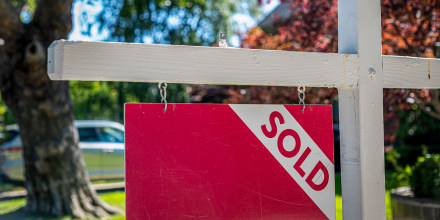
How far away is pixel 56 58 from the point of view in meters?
1.21

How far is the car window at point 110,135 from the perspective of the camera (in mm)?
9891

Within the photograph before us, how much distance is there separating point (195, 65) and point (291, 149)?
480 mm

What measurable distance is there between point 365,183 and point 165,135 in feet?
2.52

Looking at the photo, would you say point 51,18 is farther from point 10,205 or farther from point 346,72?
point 346,72

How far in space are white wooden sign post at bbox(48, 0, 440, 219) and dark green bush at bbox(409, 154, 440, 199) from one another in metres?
2.61

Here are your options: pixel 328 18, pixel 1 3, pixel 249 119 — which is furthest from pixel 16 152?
pixel 249 119

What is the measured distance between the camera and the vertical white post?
1.54m

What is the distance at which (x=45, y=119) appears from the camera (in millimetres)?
5762

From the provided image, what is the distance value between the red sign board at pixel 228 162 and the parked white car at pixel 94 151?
7.80 m

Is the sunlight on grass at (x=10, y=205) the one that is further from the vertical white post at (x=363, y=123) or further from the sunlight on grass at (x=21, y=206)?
the vertical white post at (x=363, y=123)

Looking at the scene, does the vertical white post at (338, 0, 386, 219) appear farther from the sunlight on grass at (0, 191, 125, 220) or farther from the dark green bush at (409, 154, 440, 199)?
the sunlight on grass at (0, 191, 125, 220)

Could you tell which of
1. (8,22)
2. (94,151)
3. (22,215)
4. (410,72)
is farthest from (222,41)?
(94,151)

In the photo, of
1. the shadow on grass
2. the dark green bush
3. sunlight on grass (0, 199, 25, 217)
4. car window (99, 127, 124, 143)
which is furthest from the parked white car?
the dark green bush

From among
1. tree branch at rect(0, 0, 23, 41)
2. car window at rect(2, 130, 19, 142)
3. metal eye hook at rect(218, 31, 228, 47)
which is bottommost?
car window at rect(2, 130, 19, 142)
